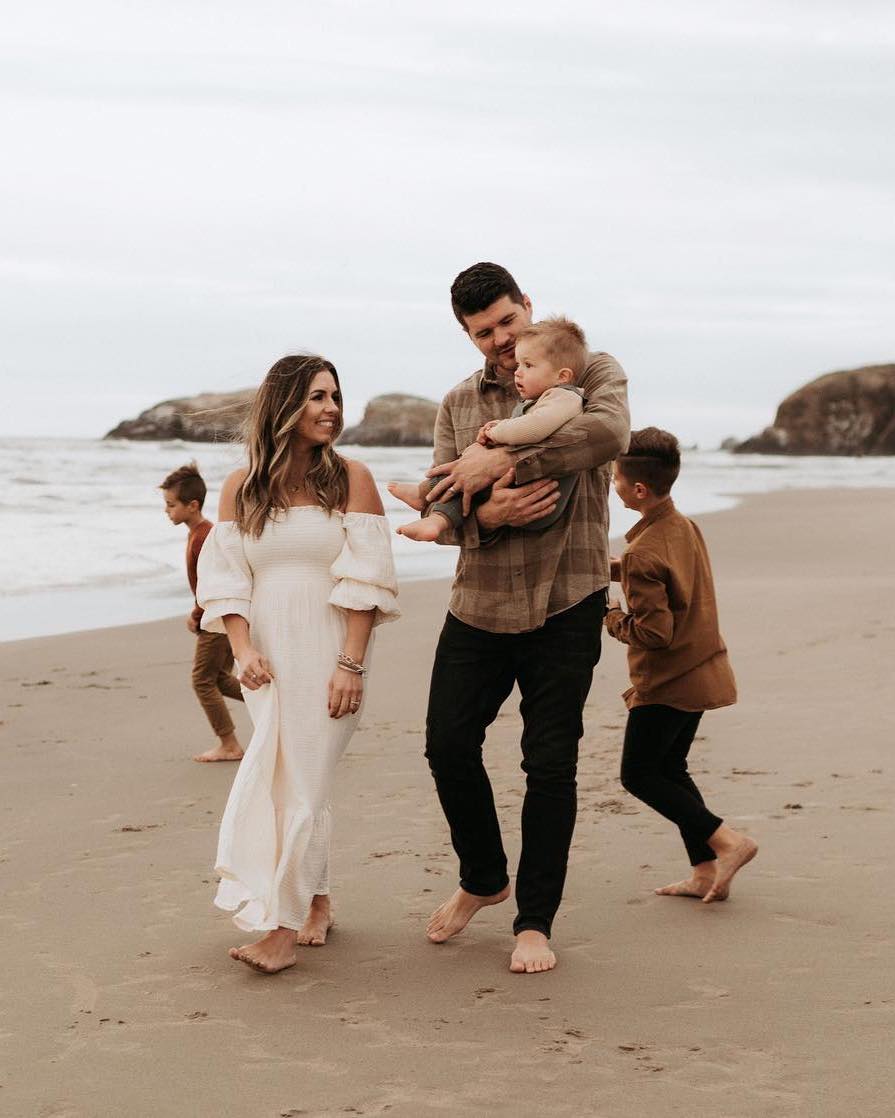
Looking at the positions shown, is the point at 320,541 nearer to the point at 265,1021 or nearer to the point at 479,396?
the point at 479,396

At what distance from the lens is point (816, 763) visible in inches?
228

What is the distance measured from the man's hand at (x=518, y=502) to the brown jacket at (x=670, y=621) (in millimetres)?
552

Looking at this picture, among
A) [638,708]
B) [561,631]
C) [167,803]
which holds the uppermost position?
[561,631]

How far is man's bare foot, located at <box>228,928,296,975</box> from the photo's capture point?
3.72 metres

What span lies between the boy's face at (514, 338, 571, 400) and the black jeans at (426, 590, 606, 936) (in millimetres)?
585

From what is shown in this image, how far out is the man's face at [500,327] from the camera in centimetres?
380

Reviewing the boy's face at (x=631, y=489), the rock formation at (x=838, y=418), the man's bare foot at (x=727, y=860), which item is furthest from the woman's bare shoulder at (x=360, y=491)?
the rock formation at (x=838, y=418)

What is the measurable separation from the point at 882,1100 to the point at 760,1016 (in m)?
0.50

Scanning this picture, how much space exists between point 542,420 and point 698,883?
1.61 m

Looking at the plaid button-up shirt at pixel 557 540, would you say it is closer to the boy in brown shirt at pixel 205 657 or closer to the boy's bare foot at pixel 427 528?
the boy's bare foot at pixel 427 528

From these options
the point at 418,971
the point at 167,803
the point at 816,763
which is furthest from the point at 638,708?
the point at 167,803

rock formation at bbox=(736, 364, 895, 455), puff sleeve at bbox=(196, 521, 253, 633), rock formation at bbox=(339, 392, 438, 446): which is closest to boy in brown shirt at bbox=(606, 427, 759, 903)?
puff sleeve at bbox=(196, 521, 253, 633)

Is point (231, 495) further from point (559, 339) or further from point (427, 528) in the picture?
point (559, 339)

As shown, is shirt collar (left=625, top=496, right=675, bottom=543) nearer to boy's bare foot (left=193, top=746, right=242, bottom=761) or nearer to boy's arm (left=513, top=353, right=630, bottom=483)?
boy's arm (left=513, top=353, right=630, bottom=483)
